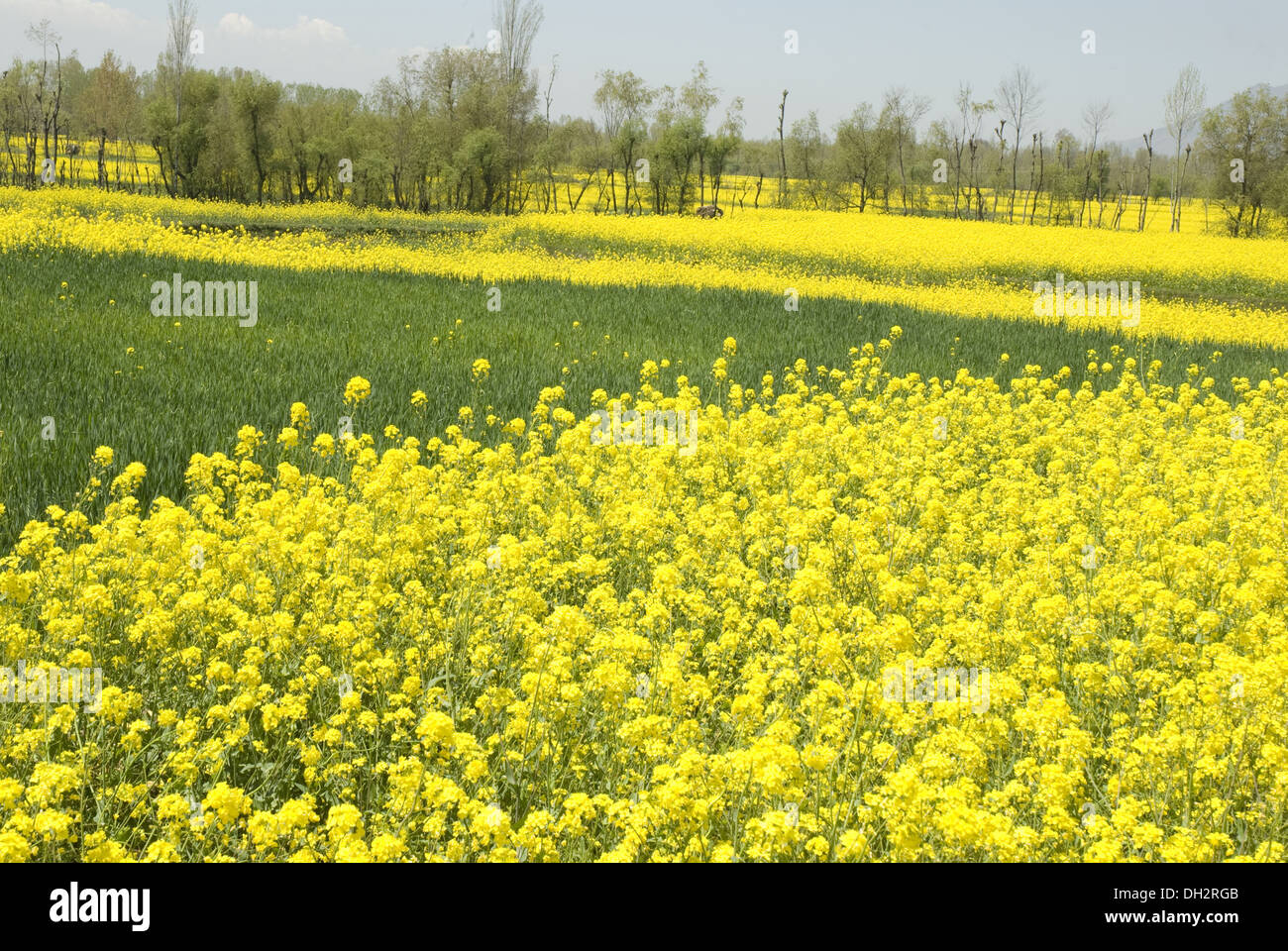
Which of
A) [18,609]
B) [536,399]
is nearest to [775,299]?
[536,399]

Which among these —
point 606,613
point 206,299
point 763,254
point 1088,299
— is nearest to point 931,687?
point 606,613

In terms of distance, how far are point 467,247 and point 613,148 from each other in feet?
127

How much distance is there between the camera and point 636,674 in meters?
4.32

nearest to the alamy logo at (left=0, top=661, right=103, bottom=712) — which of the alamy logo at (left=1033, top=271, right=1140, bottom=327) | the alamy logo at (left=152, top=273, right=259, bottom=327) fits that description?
the alamy logo at (left=152, top=273, right=259, bottom=327)

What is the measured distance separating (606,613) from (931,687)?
1.59 metres

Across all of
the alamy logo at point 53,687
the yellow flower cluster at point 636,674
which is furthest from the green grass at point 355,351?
the alamy logo at point 53,687

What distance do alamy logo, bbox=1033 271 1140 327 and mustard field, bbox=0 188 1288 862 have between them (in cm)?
837

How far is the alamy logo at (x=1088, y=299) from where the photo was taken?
20484 millimetres

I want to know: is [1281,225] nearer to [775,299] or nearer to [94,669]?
[775,299]

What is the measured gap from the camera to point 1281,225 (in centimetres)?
6056

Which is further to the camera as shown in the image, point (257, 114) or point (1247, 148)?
point (1247, 148)
